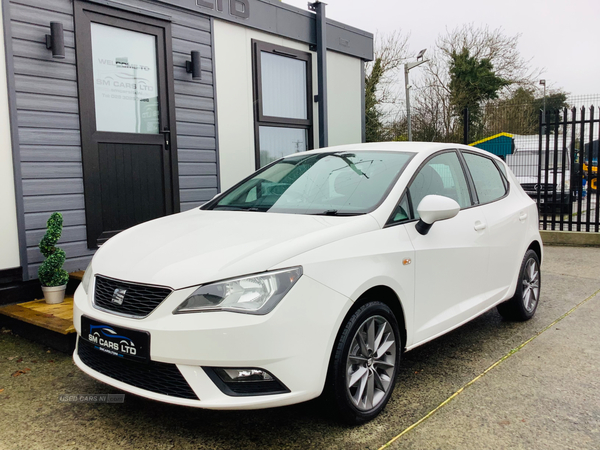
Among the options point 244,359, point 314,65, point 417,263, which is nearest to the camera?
point 244,359

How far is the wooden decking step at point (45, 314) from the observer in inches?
152

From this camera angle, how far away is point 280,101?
7.44 meters

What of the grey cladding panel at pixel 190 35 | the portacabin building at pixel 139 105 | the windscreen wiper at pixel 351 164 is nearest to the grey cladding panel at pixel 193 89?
the portacabin building at pixel 139 105

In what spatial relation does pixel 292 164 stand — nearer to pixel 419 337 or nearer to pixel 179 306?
pixel 419 337

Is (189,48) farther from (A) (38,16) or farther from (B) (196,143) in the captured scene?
(A) (38,16)

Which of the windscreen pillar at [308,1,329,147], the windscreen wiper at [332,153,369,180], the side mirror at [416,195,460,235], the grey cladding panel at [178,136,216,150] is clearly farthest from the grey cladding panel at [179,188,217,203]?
the side mirror at [416,195,460,235]

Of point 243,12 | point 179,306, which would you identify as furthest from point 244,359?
point 243,12

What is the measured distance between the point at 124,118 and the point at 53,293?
205cm

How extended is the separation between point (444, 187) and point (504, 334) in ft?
5.02

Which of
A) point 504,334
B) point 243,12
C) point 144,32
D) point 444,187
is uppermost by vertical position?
point 243,12

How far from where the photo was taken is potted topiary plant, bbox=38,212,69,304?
4.40 metres

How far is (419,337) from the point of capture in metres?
3.13

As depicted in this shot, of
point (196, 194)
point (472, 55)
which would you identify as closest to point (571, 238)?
point (196, 194)

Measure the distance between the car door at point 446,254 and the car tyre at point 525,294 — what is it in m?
0.81
